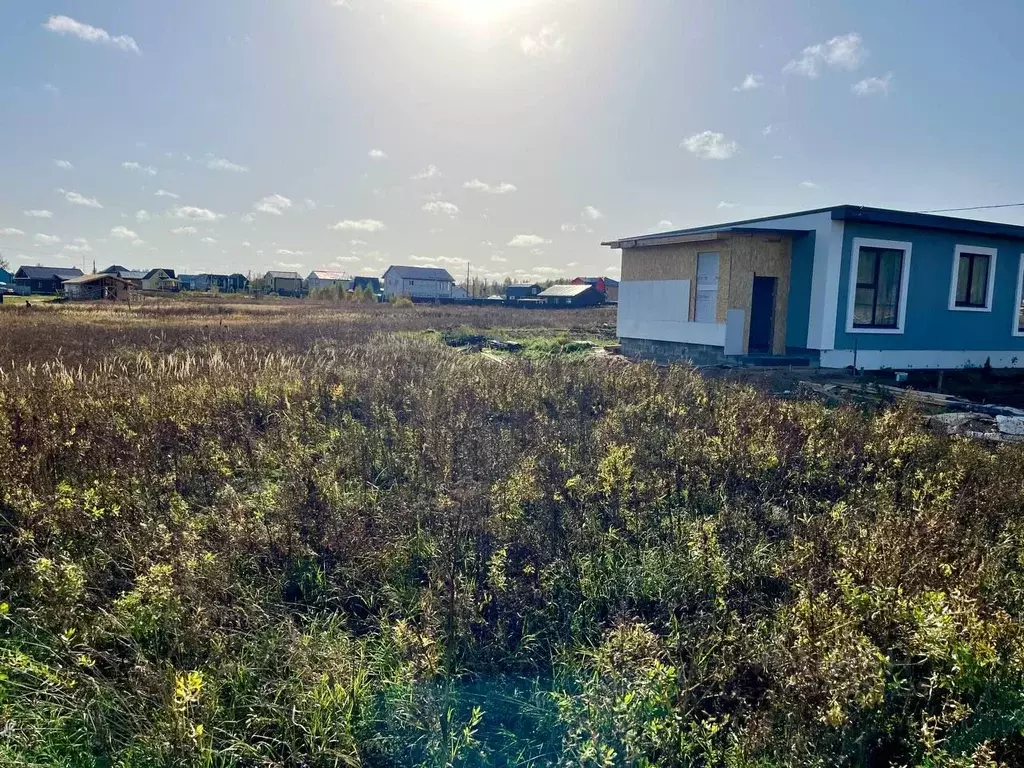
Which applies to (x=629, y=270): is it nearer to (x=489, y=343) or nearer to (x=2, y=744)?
(x=489, y=343)

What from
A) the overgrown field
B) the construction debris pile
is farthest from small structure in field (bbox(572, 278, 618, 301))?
the overgrown field

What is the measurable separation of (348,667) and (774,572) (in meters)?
2.28

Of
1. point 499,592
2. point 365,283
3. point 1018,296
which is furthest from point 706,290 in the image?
point 365,283

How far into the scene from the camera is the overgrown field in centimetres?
246

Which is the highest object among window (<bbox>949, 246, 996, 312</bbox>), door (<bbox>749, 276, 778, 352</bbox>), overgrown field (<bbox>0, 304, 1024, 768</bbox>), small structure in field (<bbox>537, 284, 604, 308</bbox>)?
small structure in field (<bbox>537, 284, 604, 308</bbox>)

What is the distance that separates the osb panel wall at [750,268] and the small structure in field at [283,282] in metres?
63.7

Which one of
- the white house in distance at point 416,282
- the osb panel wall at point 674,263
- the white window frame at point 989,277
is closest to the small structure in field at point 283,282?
the white house in distance at point 416,282

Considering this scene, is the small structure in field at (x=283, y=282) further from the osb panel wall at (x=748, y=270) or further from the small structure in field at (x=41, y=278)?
the osb panel wall at (x=748, y=270)

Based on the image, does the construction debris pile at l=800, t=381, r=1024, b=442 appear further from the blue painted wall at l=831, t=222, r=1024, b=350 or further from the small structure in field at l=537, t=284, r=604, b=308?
the small structure in field at l=537, t=284, r=604, b=308

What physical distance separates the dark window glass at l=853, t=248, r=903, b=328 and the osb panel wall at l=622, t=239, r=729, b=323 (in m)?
2.66

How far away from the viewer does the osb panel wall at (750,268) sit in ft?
44.5

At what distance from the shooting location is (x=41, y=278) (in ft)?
222

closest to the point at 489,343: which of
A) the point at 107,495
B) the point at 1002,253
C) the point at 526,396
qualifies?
the point at 526,396

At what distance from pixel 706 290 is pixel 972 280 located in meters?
5.94
